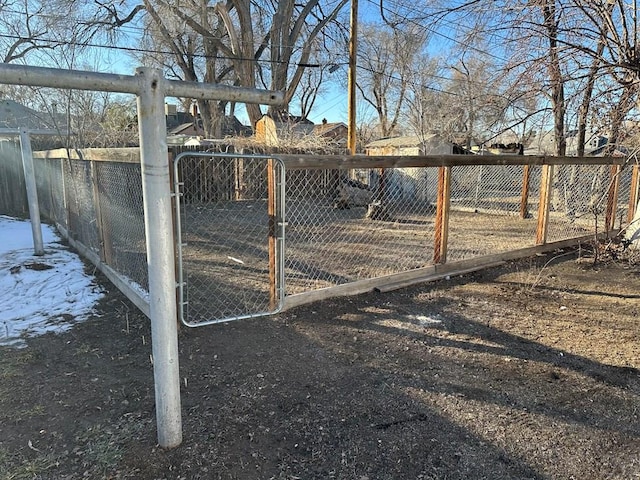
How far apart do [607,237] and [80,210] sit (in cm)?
789

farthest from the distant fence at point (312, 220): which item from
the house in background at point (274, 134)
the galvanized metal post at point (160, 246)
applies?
the house in background at point (274, 134)

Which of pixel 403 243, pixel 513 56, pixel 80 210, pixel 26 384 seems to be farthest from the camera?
pixel 403 243

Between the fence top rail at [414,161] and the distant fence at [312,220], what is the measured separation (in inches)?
0.6

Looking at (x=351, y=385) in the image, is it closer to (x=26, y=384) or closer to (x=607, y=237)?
(x=26, y=384)

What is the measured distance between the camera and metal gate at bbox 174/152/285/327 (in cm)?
382

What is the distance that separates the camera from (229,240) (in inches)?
318

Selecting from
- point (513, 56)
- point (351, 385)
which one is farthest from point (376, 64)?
point (351, 385)

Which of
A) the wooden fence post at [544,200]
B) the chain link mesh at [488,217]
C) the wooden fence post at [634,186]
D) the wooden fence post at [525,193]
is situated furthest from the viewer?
the wooden fence post at [525,193]

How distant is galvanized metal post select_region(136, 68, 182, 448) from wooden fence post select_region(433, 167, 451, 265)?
3705mm

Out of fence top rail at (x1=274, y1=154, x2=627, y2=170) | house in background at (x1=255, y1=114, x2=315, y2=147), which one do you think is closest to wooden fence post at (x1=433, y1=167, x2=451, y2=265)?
fence top rail at (x1=274, y1=154, x2=627, y2=170)

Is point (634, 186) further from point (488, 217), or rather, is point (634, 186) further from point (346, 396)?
point (346, 396)

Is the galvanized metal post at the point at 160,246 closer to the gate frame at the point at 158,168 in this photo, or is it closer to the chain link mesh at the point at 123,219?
the gate frame at the point at 158,168

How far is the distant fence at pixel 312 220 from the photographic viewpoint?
175 inches

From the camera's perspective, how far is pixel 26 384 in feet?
9.39
